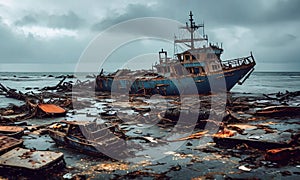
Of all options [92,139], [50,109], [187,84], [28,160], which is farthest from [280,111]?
[50,109]

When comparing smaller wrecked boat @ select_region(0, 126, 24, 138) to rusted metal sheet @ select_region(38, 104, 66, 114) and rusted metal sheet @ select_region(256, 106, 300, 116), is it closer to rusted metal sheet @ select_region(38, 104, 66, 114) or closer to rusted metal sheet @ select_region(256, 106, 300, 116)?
rusted metal sheet @ select_region(38, 104, 66, 114)

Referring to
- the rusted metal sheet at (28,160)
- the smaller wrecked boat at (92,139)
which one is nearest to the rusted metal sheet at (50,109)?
the smaller wrecked boat at (92,139)

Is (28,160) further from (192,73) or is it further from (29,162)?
(192,73)

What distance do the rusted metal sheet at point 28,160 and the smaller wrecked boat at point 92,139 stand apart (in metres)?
1.43

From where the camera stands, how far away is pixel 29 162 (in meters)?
9.50

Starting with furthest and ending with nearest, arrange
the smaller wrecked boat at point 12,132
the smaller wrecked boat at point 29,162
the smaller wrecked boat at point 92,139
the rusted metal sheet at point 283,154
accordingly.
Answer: the smaller wrecked boat at point 12,132, the smaller wrecked boat at point 92,139, the rusted metal sheet at point 283,154, the smaller wrecked boat at point 29,162

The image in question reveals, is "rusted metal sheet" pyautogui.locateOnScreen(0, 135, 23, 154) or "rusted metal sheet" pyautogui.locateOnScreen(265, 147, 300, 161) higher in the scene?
"rusted metal sheet" pyautogui.locateOnScreen(0, 135, 23, 154)

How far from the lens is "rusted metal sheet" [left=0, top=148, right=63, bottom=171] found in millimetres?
9211

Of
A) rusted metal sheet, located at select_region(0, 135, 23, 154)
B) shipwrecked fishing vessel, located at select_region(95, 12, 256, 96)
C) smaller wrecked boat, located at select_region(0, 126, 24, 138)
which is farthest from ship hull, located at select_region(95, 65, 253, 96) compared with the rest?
rusted metal sheet, located at select_region(0, 135, 23, 154)

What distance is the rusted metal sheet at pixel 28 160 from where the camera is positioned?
9.21 m

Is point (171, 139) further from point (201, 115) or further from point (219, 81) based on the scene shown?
point (219, 81)

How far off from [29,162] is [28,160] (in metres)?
0.20

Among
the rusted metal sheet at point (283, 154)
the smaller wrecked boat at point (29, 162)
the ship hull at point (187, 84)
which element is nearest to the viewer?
the smaller wrecked boat at point (29, 162)

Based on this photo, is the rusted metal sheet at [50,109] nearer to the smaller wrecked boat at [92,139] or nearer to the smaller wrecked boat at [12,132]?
the smaller wrecked boat at [12,132]
